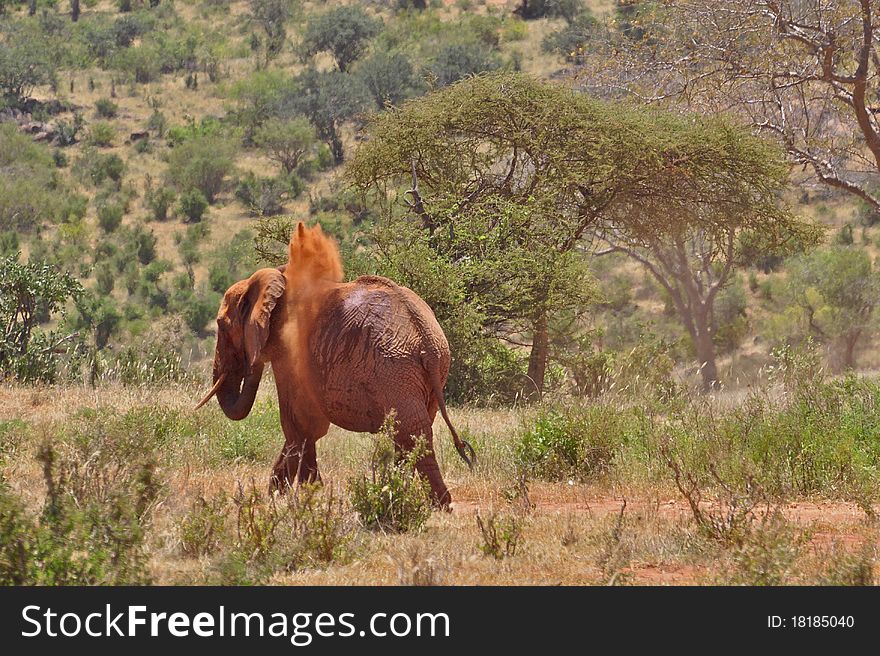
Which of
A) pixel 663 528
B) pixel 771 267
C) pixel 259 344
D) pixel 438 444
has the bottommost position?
pixel 771 267

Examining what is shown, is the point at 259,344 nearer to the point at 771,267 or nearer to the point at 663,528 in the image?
the point at 663,528

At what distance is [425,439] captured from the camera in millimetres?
8398

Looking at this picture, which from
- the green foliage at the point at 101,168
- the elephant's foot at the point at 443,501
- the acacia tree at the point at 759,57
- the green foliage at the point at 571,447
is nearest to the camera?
the elephant's foot at the point at 443,501

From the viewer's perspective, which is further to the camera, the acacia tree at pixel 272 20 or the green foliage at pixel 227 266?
the acacia tree at pixel 272 20

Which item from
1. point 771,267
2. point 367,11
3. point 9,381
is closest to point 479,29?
point 367,11

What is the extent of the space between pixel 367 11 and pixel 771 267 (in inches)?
1440

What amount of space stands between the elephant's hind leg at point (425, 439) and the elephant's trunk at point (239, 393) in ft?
4.45

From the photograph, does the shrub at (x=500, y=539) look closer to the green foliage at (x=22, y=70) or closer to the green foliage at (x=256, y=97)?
the green foliage at (x=256, y=97)

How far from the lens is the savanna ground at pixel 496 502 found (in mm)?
6367

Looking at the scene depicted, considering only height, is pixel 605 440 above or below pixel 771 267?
above

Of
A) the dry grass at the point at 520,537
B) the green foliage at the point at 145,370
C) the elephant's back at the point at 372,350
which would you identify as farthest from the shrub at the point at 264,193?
the elephant's back at the point at 372,350

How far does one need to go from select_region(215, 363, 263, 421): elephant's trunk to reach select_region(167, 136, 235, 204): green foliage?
39.2m

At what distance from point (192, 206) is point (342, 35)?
20320 mm

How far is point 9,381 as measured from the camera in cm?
1592
